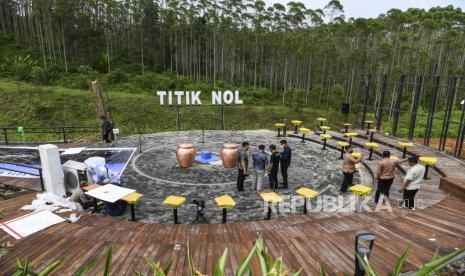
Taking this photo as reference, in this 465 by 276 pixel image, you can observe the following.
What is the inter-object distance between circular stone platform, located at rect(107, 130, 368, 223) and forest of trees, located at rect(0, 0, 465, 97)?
3287 cm

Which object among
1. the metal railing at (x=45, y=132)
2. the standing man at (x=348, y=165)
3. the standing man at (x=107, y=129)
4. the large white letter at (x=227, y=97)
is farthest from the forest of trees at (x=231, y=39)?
the standing man at (x=348, y=165)

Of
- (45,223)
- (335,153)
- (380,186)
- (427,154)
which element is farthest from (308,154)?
(45,223)

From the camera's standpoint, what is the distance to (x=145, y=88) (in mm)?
39656

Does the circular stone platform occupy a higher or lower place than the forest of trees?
lower

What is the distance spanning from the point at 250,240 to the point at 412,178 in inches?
176

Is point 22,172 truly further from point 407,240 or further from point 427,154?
point 427,154

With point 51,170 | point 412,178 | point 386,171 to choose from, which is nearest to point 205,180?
point 51,170

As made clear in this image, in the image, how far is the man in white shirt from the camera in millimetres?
7168

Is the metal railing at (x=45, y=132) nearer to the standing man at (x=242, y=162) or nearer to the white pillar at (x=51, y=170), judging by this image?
the white pillar at (x=51, y=170)

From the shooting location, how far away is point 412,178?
7.24m

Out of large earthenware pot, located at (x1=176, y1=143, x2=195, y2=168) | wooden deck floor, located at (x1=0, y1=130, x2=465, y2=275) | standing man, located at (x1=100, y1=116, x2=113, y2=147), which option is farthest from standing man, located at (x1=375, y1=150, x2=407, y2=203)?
standing man, located at (x1=100, y1=116, x2=113, y2=147)

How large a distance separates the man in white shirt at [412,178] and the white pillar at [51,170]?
9.93 meters

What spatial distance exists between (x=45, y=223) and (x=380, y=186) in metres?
8.69

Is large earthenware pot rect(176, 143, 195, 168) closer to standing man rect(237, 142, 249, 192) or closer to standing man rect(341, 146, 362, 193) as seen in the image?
standing man rect(237, 142, 249, 192)
